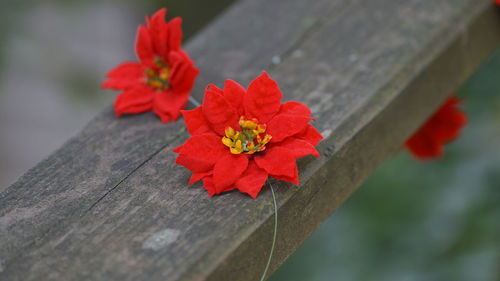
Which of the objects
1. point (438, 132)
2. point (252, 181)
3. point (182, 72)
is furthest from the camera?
point (438, 132)

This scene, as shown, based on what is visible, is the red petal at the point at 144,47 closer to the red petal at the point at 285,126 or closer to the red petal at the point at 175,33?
the red petal at the point at 175,33

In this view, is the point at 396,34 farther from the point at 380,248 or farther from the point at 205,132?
the point at 380,248

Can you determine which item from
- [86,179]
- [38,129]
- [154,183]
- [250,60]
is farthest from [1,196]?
[38,129]

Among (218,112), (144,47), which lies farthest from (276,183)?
(144,47)

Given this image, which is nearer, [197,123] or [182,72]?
[197,123]

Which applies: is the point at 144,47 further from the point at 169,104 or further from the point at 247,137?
the point at 247,137

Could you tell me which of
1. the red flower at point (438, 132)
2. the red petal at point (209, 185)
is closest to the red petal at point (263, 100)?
the red petal at point (209, 185)

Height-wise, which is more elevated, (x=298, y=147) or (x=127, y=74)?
(x=127, y=74)
